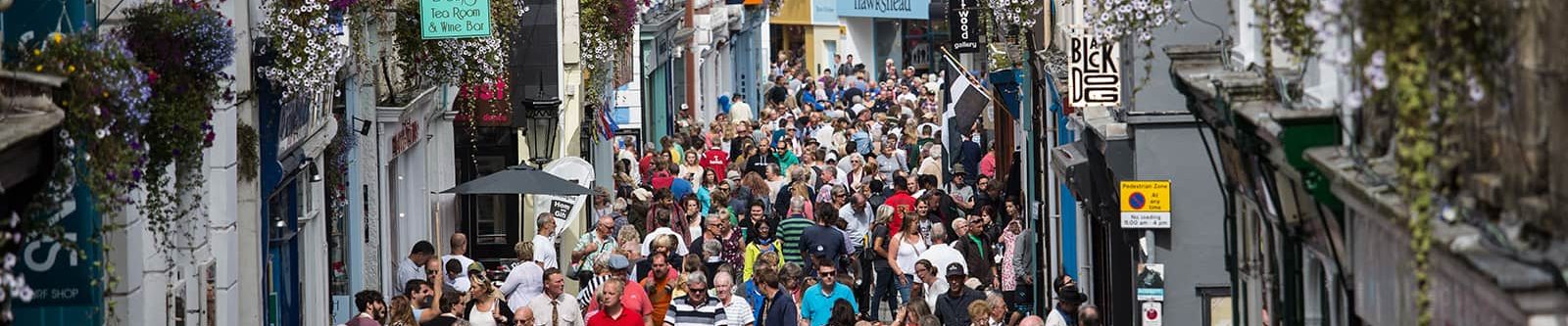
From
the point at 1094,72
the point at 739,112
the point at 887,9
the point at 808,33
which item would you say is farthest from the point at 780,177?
the point at 808,33

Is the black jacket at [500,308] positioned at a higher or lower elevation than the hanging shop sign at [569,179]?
lower

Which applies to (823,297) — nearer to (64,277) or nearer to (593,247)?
(593,247)

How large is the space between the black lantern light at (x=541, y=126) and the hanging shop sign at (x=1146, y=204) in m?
9.06

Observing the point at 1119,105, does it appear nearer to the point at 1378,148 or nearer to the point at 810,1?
the point at 1378,148

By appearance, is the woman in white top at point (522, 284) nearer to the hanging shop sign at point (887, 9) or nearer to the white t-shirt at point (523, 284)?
the white t-shirt at point (523, 284)

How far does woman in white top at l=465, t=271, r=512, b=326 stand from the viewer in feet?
53.4

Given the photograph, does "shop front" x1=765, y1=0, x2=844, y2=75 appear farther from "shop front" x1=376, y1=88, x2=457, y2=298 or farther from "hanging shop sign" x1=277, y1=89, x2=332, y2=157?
"hanging shop sign" x1=277, y1=89, x2=332, y2=157

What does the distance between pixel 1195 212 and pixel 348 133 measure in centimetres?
726

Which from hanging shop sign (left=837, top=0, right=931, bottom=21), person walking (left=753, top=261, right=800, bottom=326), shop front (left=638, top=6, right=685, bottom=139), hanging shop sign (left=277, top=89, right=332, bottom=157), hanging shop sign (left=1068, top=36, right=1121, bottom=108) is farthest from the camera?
hanging shop sign (left=837, top=0, right=931, bottom=21)

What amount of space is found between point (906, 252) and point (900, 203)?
12.7 feet

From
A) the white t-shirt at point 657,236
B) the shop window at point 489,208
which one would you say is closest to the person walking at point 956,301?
the white t-shirt at point 657,236

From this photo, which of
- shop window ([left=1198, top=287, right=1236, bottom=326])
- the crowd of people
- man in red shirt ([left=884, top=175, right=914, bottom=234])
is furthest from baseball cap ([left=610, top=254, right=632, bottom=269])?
man in red shirt ([left=884, top=175, right=914, bottom=234])

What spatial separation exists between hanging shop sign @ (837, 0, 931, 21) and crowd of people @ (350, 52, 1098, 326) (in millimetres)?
29792

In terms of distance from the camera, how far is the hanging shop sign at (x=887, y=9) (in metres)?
62.6
